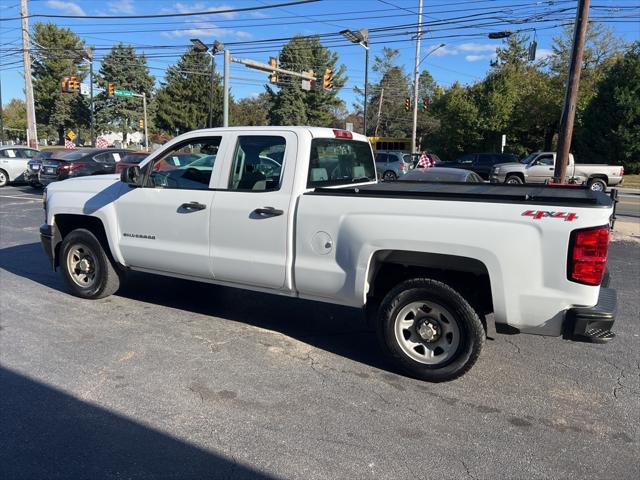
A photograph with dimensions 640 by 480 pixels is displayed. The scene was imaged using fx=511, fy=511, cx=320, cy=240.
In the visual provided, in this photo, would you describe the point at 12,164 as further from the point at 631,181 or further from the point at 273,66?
the point at 631,181

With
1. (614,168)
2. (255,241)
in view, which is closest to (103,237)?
(255,241)

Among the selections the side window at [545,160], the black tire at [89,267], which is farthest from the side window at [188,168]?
the side window at [545,160]

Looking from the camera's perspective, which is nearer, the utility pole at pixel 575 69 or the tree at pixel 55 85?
the utility pole at pixel 575 69

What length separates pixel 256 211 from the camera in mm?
4387

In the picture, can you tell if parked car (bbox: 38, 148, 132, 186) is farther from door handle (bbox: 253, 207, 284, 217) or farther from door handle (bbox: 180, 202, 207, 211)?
door handle (bbox: 253, 207, 284, 217)

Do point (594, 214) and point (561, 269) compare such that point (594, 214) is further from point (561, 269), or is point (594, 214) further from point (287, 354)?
point (287, 354)

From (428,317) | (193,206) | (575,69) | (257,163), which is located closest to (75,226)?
(193,206)

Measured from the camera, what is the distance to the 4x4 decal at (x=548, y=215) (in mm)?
3270

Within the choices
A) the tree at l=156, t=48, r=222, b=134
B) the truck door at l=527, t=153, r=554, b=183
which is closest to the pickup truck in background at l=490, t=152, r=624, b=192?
the truck door at l=527, t=153, r=554, b=183

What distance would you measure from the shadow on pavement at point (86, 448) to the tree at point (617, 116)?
115 ft

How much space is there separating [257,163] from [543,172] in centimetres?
2301

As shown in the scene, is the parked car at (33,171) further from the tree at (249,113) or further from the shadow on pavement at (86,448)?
the tree at (249,113)

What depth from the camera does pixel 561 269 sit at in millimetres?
3361

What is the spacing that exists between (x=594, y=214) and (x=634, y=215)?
13.9m
